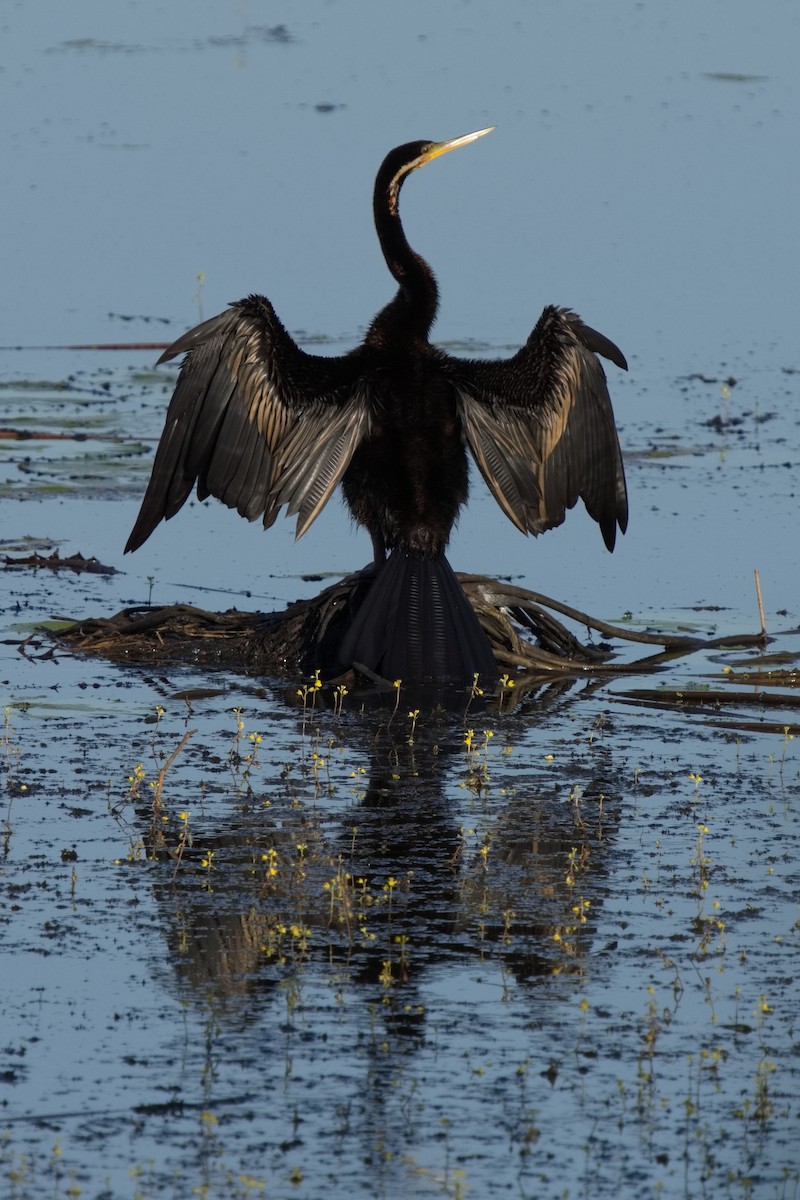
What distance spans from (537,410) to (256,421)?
107 cm

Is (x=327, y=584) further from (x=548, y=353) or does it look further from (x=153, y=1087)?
(x=153, y=1087)

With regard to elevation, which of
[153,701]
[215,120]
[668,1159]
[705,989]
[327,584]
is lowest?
[668,1159]

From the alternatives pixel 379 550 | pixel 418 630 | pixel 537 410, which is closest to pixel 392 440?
pixel 379 550

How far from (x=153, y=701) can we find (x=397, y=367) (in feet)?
5.18

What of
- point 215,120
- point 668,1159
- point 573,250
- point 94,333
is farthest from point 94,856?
point 215,120

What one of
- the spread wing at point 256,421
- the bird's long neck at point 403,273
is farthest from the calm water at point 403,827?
the bird's long neck at point 403,273

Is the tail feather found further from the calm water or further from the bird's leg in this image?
the calm water

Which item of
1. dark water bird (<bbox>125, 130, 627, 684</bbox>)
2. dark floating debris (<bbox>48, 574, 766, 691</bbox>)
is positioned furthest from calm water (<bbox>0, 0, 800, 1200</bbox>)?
dark water bird (<bbox>125, 130, 627, 684</bbox>)

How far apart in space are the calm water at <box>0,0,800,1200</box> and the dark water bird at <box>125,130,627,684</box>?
0.55m

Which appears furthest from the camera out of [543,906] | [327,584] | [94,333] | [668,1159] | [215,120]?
[215,120]

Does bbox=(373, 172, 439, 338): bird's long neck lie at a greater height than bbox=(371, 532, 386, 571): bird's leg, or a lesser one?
greater

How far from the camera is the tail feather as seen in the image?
7.80 meters

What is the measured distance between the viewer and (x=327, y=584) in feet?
30.8

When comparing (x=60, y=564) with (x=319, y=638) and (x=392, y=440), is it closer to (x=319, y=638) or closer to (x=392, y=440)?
(x=319, y=638)
